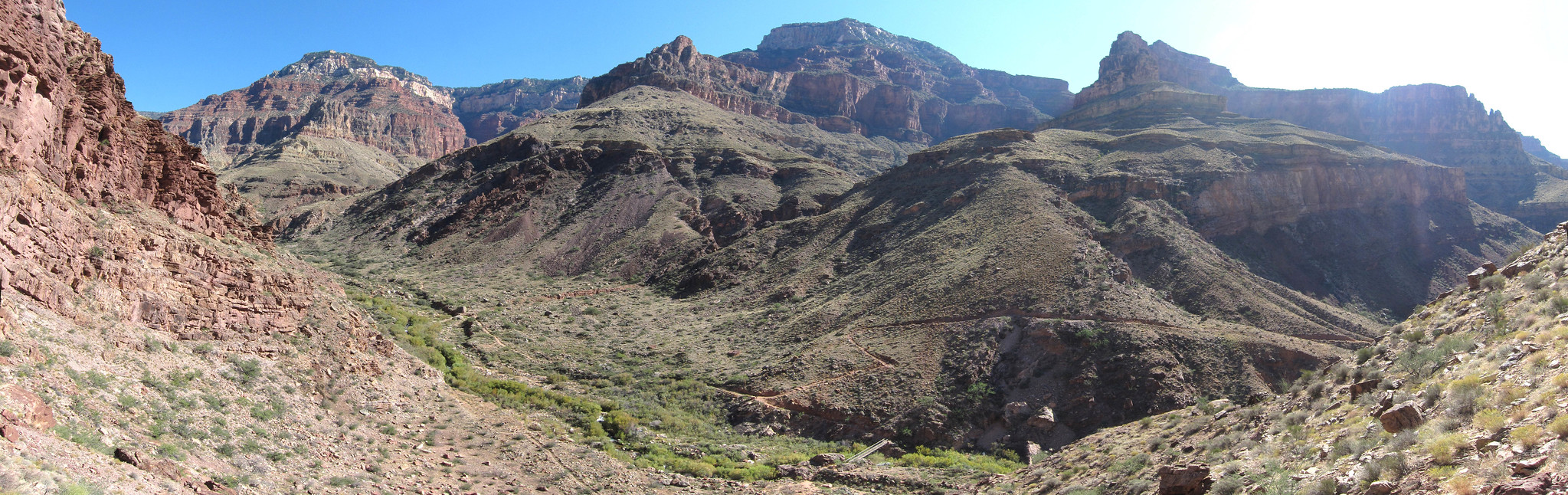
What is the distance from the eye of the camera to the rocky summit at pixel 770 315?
1513cm

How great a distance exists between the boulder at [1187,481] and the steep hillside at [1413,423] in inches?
0.9

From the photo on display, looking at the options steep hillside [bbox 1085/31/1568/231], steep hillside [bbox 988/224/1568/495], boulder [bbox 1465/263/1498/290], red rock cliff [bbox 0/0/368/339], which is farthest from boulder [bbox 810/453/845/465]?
steep hillside [bbox 1085/31/1568/231]

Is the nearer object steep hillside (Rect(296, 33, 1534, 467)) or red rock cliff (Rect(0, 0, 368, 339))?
red rock cliff (Rect(0, 0, 368, 339))

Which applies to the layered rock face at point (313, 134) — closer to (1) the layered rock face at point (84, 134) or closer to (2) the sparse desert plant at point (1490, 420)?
(1) the layered rock face at point (84, 134)

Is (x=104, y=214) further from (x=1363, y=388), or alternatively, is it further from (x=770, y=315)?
(x=770, y=315)

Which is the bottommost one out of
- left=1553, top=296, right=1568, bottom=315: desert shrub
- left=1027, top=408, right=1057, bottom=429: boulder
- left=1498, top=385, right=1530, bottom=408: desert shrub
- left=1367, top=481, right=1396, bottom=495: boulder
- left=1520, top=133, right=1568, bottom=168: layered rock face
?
left=1027, top=408, right=1057, bottom=429: boulder

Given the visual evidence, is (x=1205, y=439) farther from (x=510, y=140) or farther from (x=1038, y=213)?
(x=510, y=140)

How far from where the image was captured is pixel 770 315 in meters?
49.6

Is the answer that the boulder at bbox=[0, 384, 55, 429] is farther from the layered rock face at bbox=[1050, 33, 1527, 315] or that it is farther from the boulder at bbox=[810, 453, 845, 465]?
the layered rock face at bbox=[1050, 33, 1527, 315]

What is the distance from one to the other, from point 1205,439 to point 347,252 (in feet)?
243

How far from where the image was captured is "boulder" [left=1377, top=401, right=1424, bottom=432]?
12.5 metres

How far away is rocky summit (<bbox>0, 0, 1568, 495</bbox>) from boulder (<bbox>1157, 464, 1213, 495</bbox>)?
0.21 feet

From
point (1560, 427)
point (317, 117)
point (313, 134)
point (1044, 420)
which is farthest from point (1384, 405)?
point (317, 117)

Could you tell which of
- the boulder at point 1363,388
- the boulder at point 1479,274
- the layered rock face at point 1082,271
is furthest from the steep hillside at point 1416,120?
the boulder at point 1363,388
